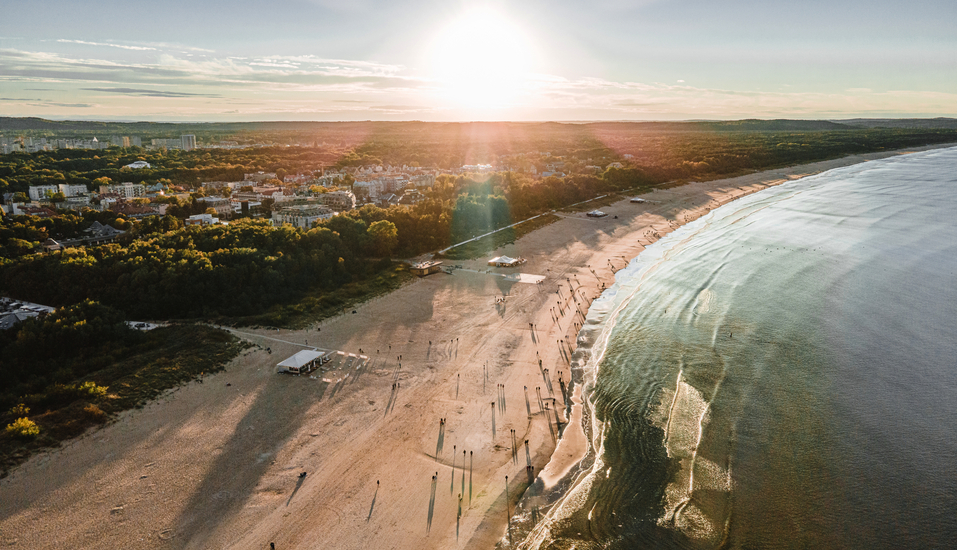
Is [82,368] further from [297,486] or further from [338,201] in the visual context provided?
[338,201]

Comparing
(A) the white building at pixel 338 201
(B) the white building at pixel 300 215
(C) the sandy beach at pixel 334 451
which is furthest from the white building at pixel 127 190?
(C) the sandy beach at pixel 334 451

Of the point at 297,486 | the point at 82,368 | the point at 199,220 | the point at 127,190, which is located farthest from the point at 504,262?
the point at 127,190

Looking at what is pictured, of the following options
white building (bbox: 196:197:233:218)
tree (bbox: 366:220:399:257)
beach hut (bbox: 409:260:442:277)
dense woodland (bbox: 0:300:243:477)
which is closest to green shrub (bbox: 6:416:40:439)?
dense woodland (bbox: 0:300:243:477)

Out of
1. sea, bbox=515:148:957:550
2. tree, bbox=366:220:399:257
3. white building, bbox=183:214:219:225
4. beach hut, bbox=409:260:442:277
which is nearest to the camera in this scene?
sea, bbox=515:148:957:550

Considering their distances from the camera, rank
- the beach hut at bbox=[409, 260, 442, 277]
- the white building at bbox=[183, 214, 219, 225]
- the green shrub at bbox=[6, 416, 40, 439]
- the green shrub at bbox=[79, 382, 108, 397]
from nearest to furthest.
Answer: the green shrub at bbox=[6, 416, 40, 439]
the green shrub at bbox=[79, 382, 108, 397]
the beach hut at bbox=[409, 260, 442, 277]
the white building at bbox=[183, 214, 219, 225]

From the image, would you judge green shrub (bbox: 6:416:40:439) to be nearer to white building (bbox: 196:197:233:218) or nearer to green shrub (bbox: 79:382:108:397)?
green shrub (bbox: 79:382:108:397)

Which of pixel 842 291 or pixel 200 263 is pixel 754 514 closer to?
pixel 842 291

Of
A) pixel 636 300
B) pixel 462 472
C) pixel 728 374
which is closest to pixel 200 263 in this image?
pixel 462 472
